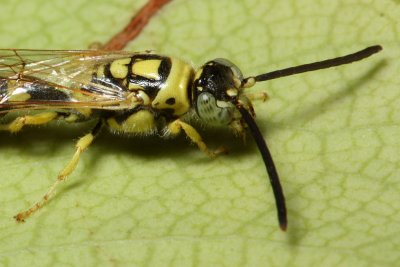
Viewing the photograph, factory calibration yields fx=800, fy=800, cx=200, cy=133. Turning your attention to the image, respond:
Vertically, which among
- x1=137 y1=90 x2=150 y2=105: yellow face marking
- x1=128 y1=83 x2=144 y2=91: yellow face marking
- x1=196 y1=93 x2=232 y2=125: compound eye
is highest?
x1=128 y1=83 x2=144 y2=91: yellow face marking

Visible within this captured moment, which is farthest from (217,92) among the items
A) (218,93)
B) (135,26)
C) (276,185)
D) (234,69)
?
(135,26)

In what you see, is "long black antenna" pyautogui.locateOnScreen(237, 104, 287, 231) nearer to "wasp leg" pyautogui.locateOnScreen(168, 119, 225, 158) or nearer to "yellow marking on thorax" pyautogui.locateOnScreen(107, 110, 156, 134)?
"wasp leg" pyautogui.locateOnScreen(168, 119, 225, 158)

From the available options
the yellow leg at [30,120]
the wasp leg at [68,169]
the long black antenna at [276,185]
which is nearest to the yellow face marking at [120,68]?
the wasp leg at [68,169]

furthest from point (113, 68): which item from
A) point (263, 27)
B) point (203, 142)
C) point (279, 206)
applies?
point (279, 206)

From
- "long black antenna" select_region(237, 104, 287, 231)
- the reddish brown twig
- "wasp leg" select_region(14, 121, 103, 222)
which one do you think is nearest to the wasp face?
"long black antenna" select_region(237, 104, 287, 231)

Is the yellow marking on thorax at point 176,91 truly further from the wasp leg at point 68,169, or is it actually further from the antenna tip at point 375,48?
the antenna tip at point 375,48

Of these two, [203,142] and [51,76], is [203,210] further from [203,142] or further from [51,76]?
[51,76]
